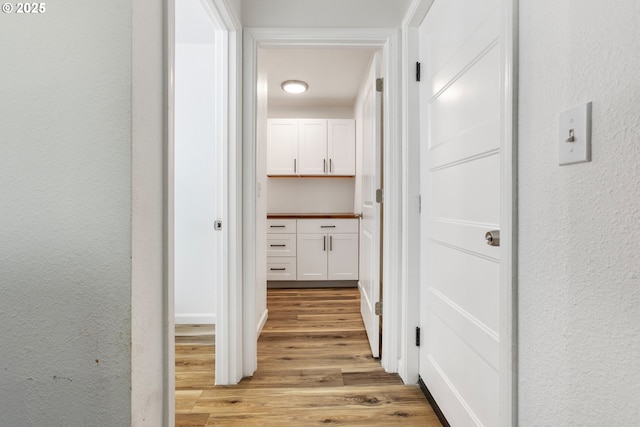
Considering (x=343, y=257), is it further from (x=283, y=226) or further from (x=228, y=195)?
(x=228, y=195)

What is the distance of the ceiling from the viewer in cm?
282

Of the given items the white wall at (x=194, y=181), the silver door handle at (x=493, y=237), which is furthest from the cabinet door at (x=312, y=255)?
the silver door handle at (x=493, y=237)

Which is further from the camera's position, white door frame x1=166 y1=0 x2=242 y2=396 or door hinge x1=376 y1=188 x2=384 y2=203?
door hinge x1=376 y1=188 x2=384 y2=203

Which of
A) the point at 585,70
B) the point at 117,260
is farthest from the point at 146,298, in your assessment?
the point at 585,70

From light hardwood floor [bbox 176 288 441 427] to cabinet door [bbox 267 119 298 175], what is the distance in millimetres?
2079

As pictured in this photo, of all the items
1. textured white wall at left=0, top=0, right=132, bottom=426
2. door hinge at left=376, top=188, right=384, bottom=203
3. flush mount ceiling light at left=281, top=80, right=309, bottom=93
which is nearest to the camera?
textured white wall at left=0, top=0, right=132, bottom=426

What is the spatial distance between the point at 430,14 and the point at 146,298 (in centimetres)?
170

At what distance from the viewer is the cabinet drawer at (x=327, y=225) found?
3.68 m

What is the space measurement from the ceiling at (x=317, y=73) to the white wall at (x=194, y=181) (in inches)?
20.5

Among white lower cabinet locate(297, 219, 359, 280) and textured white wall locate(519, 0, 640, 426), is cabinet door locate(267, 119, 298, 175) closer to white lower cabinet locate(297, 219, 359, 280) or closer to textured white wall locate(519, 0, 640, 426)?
white lower cabinet locate(297, 219, 359, 280)

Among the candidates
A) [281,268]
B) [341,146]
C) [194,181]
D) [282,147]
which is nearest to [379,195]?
[194,181]

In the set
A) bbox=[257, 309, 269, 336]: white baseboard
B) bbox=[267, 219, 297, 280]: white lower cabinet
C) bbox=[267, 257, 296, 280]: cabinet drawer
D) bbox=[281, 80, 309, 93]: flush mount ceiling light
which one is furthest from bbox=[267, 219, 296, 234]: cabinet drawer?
bbox=[281, 80, 309, 93]: flush mount ceiling light

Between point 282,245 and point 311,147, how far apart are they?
1287 mm

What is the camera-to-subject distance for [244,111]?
1.78 metres
